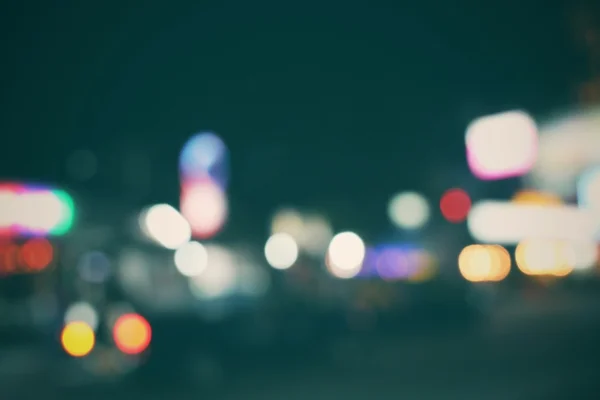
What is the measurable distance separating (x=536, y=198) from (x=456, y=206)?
10.9 ft

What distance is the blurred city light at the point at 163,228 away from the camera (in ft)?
49.4

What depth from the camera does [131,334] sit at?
970 cm

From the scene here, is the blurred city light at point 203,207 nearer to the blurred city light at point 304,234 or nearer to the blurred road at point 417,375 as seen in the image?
the blurred city light at point 304,234

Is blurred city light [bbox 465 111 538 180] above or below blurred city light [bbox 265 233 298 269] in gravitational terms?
above

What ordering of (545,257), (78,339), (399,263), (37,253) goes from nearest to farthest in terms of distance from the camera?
(78,339), (37,253), (399,263), (545,257)

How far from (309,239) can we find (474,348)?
→ 1370 centimetres

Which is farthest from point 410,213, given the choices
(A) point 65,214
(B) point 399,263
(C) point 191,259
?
(A) point 65,214

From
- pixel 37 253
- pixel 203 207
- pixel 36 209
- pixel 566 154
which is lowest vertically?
pixel 37 253

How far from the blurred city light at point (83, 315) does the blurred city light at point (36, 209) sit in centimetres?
253

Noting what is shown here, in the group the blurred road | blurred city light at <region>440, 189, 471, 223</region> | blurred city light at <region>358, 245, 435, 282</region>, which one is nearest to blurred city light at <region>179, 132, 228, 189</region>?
blurred city light at <region>358, 245, 435, 282</region>

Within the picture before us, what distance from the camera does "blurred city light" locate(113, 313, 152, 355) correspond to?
9719 mm

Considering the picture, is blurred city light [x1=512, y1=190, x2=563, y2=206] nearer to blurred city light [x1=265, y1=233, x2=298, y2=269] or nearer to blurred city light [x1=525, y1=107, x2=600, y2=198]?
blurred city light [x1=525, y1=107, x2=600, y2=198]

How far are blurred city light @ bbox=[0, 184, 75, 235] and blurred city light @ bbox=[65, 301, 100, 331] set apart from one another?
253 cm

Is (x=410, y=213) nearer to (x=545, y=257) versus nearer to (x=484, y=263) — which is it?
(x=484, y=263)
